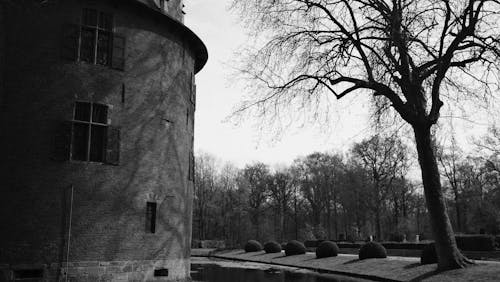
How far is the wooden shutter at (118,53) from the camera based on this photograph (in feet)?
55.0

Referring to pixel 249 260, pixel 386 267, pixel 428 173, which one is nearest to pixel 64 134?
pixel 428 173

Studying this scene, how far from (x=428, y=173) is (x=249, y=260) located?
865 inches

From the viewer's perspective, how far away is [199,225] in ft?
213

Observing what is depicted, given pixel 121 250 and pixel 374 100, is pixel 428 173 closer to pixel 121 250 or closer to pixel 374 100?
pixel 374 100

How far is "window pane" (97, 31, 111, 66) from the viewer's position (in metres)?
16.6

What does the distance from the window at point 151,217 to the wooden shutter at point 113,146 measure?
2214 mm

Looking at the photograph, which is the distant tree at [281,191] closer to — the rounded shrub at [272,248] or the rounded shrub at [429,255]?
the rounded shrub at [272,248]

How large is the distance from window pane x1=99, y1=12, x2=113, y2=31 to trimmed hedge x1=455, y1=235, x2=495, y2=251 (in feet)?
74.7

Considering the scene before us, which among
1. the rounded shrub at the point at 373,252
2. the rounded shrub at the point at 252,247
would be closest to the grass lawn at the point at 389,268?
the rounded shrub at the point at 373,252

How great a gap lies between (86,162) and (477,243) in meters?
22.1

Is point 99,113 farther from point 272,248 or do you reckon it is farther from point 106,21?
point 272,248

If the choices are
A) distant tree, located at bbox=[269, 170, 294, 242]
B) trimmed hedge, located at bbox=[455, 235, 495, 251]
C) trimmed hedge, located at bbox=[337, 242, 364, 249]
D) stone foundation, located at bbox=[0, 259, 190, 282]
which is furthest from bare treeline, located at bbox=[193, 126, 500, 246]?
stone foundation, located at bbox=[0, 259, 190, 282]

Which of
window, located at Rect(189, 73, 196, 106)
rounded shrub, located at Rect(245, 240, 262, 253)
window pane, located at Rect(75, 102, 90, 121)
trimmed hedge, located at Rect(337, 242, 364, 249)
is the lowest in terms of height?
rounded shrub, located at Rect(245, 240, 262, 253)

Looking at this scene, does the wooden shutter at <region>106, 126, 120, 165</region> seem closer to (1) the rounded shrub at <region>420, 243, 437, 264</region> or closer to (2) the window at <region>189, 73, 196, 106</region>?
(2) the window at <region>189, 73, 196, 106</region>
